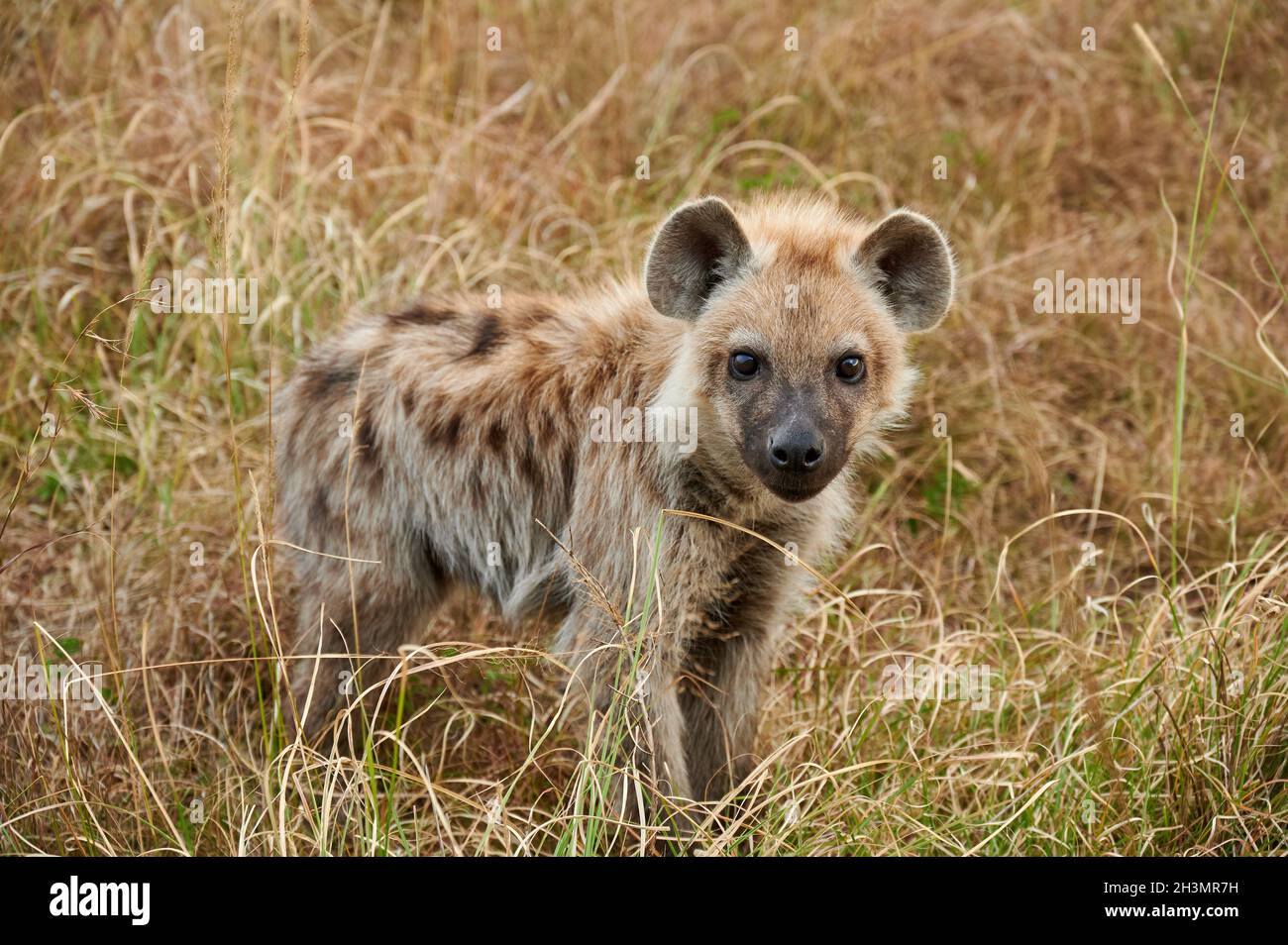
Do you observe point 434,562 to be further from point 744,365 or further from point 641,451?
point 744,365

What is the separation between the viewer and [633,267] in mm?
5434

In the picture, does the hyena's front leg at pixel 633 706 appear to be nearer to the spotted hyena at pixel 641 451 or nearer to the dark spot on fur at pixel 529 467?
the spotted hyena at pixel 641 451

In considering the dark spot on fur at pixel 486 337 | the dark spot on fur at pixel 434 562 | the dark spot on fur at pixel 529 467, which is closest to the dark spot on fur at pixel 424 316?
the dark spot on fur at pixel 486 337

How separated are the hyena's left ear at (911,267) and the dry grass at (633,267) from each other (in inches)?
26.1

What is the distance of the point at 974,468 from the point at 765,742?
1706mm

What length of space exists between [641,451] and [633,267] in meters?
1.87

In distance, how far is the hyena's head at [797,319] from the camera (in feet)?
11.2

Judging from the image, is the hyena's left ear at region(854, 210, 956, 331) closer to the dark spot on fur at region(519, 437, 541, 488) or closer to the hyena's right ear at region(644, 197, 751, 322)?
the hyena's right ear at region(644, 197, 751, 322)

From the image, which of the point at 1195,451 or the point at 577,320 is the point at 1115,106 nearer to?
the point at 1195,451

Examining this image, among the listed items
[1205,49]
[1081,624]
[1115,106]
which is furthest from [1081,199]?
[1081,624]

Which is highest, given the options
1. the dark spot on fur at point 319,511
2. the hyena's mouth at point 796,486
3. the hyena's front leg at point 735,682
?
the hyena's mouth at point 796,486

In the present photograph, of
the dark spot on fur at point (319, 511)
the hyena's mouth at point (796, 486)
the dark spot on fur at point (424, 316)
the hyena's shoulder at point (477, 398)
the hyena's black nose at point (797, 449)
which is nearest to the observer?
the hyena's black nose at point (797, 449)

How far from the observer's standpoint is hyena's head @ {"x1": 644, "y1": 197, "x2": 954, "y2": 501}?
3428mm

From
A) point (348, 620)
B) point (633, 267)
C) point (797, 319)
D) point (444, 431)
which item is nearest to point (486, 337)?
point (444, 431)
